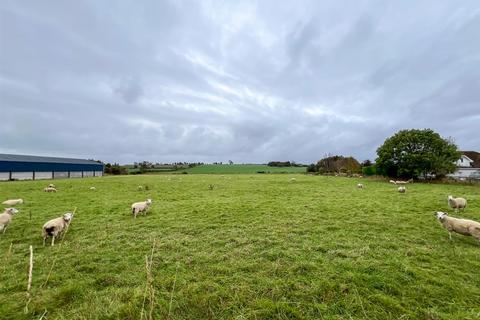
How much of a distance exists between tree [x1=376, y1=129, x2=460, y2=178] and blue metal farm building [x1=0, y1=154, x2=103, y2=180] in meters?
70.0

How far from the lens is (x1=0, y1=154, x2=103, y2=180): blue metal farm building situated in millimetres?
47562

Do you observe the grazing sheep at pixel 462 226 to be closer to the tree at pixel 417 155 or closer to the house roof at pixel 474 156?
the tree at pixel 417 155

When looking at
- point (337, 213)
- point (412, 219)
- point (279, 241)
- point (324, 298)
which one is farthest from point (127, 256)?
point (412, 219)

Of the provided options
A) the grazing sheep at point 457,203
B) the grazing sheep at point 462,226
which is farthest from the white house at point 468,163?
the grazing sheep at point 462,226

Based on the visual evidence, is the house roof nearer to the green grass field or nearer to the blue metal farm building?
the green grass field

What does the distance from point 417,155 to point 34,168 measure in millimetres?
74787

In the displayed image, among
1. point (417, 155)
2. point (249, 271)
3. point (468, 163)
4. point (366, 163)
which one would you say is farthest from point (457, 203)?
point (468, 163)

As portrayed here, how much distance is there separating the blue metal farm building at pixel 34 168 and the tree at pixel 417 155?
6998 centimetres

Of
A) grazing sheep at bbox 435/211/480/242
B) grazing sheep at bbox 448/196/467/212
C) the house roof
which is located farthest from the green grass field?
the house roof

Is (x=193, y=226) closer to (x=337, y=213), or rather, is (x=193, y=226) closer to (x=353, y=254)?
(x=353, y=254)

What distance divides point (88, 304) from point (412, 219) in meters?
12.0

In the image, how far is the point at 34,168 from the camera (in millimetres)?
53281

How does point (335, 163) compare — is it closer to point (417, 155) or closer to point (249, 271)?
point (417, 155)

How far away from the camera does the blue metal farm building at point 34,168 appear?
47.6 metres
